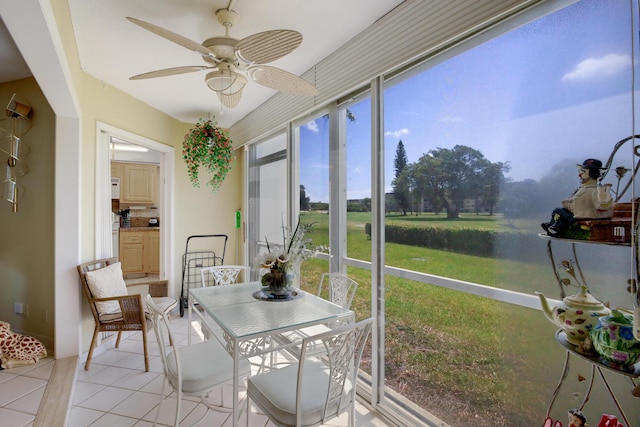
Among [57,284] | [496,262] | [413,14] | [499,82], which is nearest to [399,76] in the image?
[413,14]

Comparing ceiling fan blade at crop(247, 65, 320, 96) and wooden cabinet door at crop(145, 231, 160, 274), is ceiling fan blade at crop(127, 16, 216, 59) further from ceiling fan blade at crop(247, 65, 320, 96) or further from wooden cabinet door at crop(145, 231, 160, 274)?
wooden cabinet door at crop(145, 231, 160, 274)

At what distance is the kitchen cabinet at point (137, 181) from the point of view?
573cm

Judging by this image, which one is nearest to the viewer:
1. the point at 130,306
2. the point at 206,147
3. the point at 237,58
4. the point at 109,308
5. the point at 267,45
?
the point at 267,45

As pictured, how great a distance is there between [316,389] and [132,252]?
5.17 meters

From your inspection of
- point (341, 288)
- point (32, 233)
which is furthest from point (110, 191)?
point (341, 288)

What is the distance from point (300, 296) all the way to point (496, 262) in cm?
128

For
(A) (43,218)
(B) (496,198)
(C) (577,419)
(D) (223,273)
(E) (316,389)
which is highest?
(B) (496,198)

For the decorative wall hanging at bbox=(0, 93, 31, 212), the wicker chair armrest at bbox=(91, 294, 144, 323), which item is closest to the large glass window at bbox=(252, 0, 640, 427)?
the wicker chair armrest at bbox=(91, 294, 144, 323)

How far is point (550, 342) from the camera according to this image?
1.38 meters

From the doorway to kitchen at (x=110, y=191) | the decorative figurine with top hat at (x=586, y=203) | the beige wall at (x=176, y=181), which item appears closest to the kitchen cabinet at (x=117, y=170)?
the doorway to kitchen at (x=110, y=191)

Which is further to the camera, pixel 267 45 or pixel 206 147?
pixel 206 147

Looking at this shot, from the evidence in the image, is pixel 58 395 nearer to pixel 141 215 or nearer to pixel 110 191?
pixel 110 191

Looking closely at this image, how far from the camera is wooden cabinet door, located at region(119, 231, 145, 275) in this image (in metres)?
5.54

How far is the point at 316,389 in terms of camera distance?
161 centimetres
